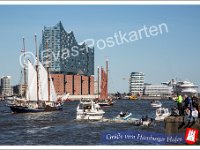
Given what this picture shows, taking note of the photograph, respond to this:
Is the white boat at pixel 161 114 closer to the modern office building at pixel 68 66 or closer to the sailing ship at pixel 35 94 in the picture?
the sailing ship at pixel 35 94

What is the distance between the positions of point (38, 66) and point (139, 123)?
114 feet

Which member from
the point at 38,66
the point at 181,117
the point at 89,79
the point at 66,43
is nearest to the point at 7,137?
the point at 181,117

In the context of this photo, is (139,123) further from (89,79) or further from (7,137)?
(89,79)

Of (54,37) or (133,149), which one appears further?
(54,37)

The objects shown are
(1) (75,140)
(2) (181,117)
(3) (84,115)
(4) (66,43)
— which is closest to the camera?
(2) (181,117)

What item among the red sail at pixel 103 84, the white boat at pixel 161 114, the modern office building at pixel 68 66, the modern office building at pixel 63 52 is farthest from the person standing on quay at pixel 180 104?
the modern office building at pixel 68 66

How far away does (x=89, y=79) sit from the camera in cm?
15538

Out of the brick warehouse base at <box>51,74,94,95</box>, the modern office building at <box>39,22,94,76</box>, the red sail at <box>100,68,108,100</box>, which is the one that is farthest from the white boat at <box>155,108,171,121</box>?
the brick warehouse base at <box>51,74,94,95</box>

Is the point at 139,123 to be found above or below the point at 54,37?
below

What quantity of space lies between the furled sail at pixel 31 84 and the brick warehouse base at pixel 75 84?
6517 cm

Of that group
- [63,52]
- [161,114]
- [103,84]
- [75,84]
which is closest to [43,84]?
[161,114]

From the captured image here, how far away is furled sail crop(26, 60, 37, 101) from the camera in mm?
Answer: 72062

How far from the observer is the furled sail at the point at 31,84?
7206 centimetres

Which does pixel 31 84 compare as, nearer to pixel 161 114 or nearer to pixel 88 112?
pixel 88 112
